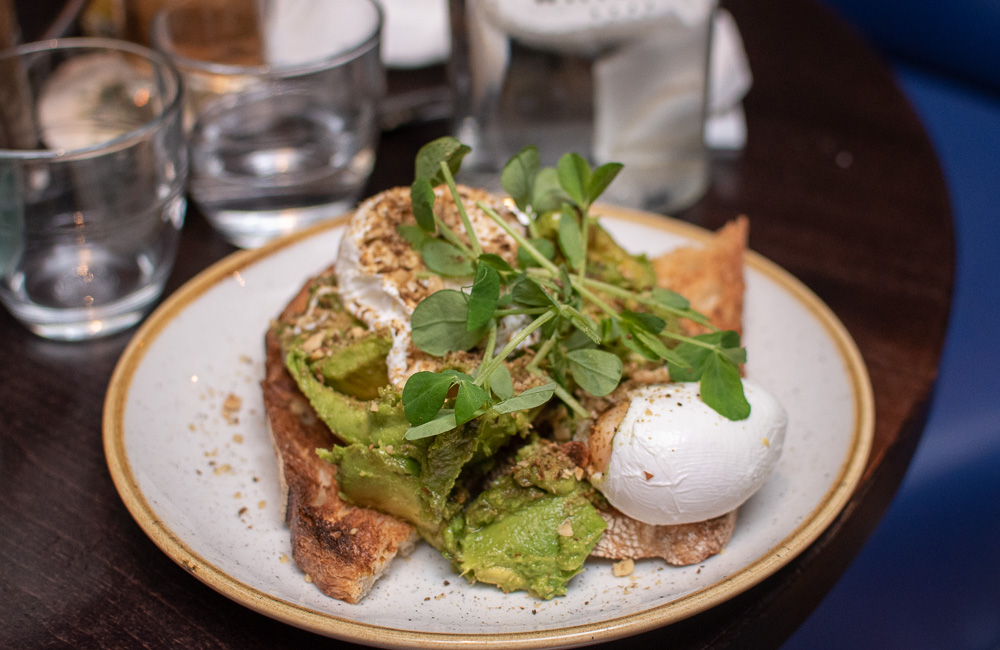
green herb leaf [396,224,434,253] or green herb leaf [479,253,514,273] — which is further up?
green herb leaf [479,253,514,273]

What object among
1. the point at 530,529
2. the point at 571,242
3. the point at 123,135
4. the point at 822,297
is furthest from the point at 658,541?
the point at 123,135

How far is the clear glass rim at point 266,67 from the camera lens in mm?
1966

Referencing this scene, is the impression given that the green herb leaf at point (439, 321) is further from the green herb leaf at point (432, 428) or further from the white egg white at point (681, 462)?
the white egg white at point (681, 462)

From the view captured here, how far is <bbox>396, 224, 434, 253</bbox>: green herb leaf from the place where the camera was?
1524 mm

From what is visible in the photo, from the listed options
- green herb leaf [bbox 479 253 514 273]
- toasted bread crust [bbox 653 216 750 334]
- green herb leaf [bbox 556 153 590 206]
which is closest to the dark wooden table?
toasted bread crust [bbox 653 216 750 334]

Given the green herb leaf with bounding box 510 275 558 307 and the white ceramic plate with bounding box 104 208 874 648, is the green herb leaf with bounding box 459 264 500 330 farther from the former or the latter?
the white ceramic plate with bounding box 104 208 874 648

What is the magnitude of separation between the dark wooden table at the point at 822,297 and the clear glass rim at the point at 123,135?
0.39 metres

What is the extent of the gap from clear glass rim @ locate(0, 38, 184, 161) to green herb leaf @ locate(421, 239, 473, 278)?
69cm

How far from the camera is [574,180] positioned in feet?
5.19

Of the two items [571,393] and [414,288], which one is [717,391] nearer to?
[571,393]

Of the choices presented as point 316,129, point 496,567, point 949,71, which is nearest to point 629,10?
point 316,129

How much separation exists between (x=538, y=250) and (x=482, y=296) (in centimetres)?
24

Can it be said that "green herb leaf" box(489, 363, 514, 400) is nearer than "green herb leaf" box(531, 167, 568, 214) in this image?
Yes

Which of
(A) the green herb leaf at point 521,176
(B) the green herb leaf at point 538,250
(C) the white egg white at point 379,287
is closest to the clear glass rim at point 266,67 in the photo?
(C) the white egg white at point 379,287
